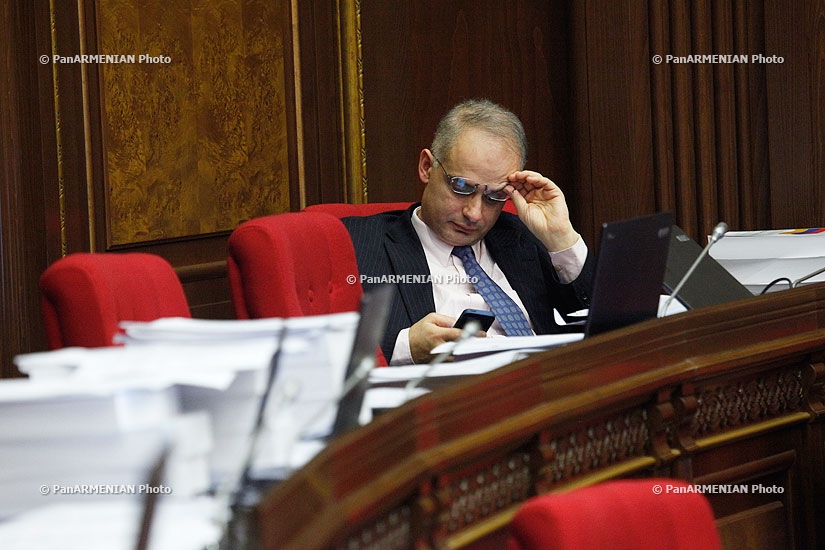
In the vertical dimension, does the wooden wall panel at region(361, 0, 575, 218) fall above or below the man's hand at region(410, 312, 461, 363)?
above

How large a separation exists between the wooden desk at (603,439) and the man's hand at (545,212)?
0.64 meters

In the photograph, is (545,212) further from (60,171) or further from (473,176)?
(60,171)

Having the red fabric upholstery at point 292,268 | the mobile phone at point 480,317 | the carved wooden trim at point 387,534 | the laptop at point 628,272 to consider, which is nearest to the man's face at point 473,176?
the red fabric upholstery at point 292,268

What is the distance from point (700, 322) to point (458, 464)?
0.86 m

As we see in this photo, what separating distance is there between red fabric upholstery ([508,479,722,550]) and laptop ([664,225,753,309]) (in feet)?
4.18

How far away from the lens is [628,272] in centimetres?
215

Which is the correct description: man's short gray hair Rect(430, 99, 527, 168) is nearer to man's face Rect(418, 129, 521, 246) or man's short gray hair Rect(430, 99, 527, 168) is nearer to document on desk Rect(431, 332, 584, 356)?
man's face Rect(418, 129, 521, 246)

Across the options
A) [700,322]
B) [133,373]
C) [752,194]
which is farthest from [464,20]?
[133,373]

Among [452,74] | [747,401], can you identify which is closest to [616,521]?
[747,401]

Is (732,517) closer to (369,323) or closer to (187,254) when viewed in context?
(369,323)

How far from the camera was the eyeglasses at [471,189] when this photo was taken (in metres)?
2.90

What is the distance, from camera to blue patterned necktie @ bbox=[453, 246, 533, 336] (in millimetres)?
2908

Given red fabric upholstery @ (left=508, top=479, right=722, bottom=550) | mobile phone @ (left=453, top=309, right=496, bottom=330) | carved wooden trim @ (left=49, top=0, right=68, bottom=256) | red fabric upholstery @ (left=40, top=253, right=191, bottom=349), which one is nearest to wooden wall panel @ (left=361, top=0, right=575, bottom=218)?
carved wooden trim @ (left=49, top=0, right=68, bottom=256)

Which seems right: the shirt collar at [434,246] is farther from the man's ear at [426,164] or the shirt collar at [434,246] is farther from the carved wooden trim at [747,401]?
the carved wooden trim at [747,401]
